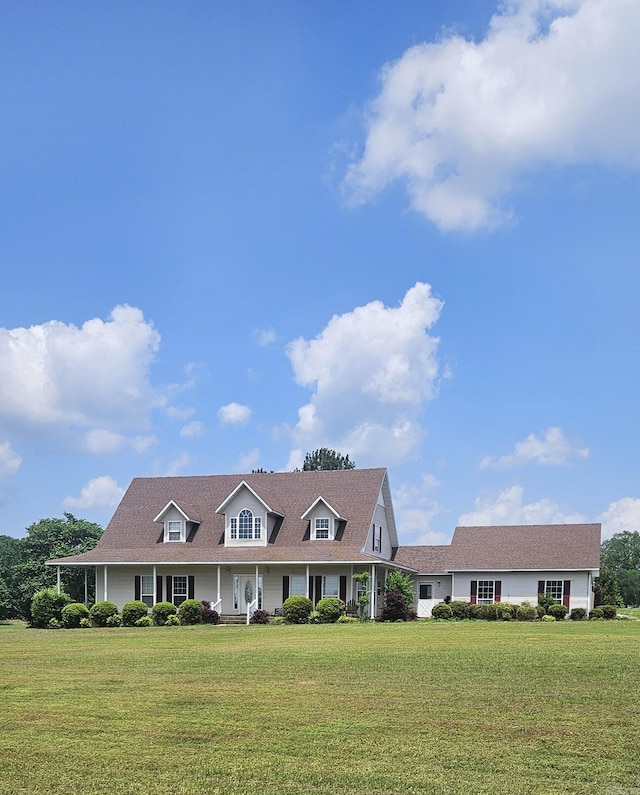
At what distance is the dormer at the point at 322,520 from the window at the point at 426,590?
7800mm

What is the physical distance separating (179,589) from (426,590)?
546 inches

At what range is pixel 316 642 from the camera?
26.1 m

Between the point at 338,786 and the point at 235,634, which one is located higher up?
the point at 338,786

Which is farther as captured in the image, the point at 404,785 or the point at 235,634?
the point at 235,634

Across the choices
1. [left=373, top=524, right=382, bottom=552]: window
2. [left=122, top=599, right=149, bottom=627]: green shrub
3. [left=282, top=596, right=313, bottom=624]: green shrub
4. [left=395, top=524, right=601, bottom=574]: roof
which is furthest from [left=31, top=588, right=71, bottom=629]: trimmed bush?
[left=395, top=524, right=601, bottom=574]: roof

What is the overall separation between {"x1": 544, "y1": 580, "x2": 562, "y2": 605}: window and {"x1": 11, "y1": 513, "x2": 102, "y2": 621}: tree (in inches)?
1132

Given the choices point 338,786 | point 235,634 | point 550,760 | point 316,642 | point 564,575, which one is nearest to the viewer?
point 338,786

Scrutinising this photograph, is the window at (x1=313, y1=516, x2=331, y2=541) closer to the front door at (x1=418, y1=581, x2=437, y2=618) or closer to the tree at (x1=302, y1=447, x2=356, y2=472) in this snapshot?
the front door at (x1=418, y1=581, x2=437, y2=618)

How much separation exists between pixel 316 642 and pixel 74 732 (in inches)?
548

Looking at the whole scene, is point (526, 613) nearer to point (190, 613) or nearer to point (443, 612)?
point (443, 612)

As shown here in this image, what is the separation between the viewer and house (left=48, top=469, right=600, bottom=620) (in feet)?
143

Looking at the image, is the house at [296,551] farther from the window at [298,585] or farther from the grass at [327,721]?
the grass at [327,721]

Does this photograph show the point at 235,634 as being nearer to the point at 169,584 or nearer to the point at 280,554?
the point at 280,554

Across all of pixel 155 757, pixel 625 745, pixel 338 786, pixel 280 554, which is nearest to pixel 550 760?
pixel 625 745
